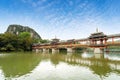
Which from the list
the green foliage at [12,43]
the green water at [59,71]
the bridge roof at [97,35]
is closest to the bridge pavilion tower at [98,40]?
the bridge roof at [97,35]

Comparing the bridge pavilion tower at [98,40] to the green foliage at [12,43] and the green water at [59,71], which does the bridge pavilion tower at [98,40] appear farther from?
the green foliage at [12,43]

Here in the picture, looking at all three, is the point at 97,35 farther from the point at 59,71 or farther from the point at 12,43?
the point at 12,43

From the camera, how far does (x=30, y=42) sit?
2205 inches

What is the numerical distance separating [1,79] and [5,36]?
41.7m

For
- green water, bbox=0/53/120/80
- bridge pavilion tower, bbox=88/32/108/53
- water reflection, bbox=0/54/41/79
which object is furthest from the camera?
bridge pavilion tower, bbox=88/32/108/53

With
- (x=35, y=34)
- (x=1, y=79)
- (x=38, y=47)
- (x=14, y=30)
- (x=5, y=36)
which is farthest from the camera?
(x=35, y=34)

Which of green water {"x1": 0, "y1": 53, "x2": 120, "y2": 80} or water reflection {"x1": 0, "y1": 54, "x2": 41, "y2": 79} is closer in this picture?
green water {"x1": 0, "y1": 53, "x2": 120, "y2": 80}

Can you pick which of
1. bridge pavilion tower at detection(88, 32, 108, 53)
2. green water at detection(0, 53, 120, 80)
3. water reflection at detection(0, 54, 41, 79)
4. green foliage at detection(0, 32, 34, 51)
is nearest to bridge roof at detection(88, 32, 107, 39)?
bridge pavilion tower at detection(88, 32, 108, 53)

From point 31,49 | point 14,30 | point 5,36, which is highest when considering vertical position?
point 14,30

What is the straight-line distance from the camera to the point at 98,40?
33.2m

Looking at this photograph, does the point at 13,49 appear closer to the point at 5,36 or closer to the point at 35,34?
the point at 5,36

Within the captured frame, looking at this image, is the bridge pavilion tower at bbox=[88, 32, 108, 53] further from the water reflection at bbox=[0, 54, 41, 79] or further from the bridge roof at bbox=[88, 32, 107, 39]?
the water reflection at bbox=[0, 54, 41, 79]

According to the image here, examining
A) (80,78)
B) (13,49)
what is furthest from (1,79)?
(13,49)

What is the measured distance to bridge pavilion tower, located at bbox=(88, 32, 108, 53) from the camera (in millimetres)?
31270
